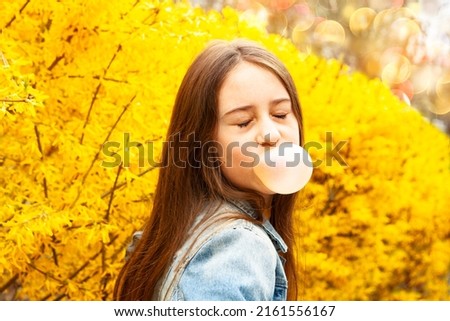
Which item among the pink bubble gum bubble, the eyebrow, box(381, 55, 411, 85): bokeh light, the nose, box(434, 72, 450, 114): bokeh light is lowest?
box(434, 72, 450, 114): bokeh light

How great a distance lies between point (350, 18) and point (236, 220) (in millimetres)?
2282

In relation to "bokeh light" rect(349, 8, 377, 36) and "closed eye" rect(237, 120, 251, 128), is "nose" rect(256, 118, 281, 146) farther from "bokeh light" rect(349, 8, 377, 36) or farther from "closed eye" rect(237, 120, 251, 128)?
"bokeh light" rect(349, 8, 377, 36)

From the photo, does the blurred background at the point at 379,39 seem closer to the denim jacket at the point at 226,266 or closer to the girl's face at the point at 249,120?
the girl's face at the point at 249,120

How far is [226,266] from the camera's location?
0.81 m

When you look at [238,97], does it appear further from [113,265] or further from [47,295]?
[47,295]

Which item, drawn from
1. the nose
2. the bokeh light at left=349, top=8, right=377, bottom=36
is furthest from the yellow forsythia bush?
the nose

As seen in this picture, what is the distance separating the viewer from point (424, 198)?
8.88ft

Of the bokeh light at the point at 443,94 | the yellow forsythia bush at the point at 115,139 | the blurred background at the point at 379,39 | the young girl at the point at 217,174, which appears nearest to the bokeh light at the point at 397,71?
the blurred background at the point at 379,39

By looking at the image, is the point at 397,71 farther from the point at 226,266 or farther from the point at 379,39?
the point at 226,266

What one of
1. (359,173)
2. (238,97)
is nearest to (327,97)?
(359,173)

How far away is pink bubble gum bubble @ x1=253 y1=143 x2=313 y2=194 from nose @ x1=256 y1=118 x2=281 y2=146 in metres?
0.01

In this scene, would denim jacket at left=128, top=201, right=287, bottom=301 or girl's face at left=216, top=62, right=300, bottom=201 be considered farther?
girl's face at left=216, top=62, right=300, bottom=201

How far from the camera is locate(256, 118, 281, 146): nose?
932mm

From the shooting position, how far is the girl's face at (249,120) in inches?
37.0
